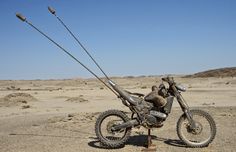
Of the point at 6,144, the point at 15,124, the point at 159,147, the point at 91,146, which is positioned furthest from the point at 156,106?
the point at 15,124

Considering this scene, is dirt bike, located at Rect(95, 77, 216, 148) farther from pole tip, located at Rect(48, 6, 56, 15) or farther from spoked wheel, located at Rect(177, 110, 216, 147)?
pole tip, located at Rect(48, 6, 56, 15)

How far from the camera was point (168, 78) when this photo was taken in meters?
9.23

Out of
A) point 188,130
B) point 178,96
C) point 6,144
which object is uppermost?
point 178,96

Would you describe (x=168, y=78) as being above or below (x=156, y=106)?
above

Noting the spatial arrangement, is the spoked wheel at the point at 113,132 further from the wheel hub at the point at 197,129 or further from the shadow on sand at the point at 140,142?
the wheel hub at the point at 197,129

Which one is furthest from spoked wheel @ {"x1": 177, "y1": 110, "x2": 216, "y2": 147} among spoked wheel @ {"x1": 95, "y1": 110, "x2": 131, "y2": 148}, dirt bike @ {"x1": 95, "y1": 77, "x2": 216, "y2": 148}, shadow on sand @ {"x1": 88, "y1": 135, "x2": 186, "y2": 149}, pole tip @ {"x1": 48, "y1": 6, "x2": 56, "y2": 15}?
pole tip @ {"x1": 48, "y1": 6, "x2": 56, "y2": 15}

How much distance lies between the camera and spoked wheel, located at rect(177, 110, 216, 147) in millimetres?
9109

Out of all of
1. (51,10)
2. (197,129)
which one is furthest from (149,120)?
(51,10)

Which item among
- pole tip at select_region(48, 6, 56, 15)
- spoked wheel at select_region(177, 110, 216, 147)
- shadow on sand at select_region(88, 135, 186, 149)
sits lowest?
shadow on sand at select_region(88, 135, 186, 149)

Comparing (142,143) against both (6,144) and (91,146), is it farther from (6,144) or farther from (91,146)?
(6,144)

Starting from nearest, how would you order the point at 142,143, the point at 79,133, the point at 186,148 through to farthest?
the point at 186,148, the point at 142,143, the point at 79,133

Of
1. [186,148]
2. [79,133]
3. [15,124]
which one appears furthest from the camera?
[15,124]

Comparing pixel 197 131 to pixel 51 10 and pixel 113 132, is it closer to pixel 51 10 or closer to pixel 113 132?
pixel 113 132

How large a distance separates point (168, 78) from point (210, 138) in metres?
1.80
